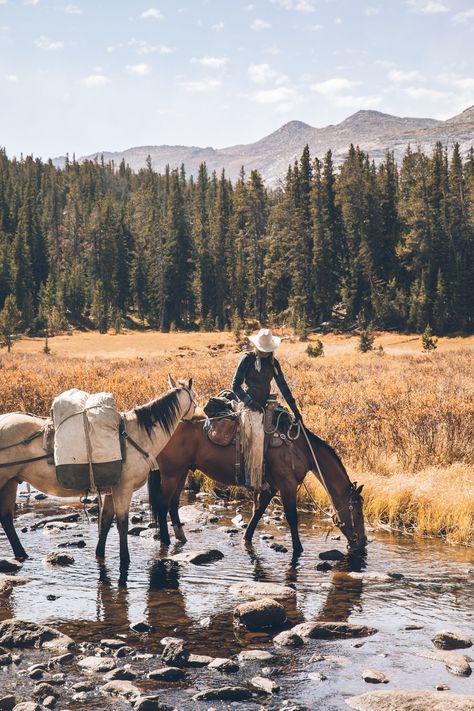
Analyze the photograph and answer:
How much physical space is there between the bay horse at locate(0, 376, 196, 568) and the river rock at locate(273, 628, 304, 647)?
8.63ft

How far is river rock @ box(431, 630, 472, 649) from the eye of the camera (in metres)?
7.50

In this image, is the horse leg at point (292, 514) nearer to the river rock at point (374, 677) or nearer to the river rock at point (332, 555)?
the river rock at point (332, 555)

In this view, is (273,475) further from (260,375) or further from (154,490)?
(154,490)

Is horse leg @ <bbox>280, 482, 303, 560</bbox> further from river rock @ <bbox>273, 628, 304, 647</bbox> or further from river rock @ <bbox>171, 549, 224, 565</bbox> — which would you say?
river rock @ <bbox>273, 628, 304, 647</bbox>

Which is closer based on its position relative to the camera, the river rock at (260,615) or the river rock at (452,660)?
the river rock at (452,660)

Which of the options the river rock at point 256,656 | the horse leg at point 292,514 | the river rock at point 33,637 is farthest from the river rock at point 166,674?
the horse leg at point 292,514

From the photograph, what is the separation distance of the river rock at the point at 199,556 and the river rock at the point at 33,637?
117 inches

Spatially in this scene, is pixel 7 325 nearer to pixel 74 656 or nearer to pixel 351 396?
pixel 351 396

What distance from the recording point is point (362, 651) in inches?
295

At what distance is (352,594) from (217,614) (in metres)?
1.72

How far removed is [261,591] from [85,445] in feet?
8.96

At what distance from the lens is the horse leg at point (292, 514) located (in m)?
10.6

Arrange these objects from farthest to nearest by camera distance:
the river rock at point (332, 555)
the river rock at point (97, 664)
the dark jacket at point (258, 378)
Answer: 1. the dark jacket at point (258, 378)
2. the river rock at point (332, 555)
3. the river rock at point (97, 664)

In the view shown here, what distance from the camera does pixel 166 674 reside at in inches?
265
